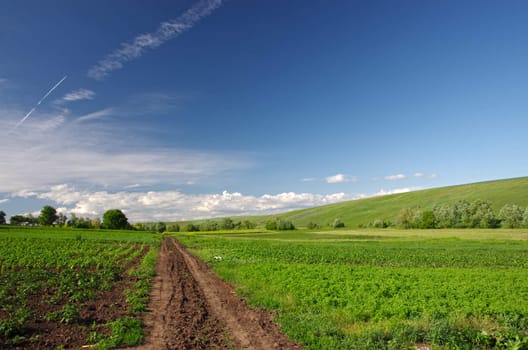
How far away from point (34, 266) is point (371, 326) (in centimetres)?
2724

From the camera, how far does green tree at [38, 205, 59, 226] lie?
15375 cm

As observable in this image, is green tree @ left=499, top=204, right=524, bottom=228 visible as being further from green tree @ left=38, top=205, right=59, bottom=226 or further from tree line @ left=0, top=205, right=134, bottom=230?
green tree @ left=38, top=205, right=59, bottom=226

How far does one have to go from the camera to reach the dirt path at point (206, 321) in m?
10.2

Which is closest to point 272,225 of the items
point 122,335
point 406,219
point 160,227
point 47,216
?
point 406,219

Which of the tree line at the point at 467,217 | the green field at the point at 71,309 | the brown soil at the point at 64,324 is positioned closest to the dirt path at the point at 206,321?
the green field at the point at 71,309

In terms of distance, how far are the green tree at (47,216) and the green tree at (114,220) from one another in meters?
26.0

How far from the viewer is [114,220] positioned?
153 metres

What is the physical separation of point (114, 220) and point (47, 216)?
32933 millimetres

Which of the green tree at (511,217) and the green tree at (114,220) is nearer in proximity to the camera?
the green tree at (511,217)

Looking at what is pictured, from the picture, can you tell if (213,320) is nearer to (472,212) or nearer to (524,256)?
(524,256)

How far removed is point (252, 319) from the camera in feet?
41.9

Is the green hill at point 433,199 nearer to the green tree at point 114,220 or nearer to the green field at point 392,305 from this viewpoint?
the green tree at point 114,220

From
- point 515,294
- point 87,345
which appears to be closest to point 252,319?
point 87,345

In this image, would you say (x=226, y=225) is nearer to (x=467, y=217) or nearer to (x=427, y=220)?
(x=427, y=220)
